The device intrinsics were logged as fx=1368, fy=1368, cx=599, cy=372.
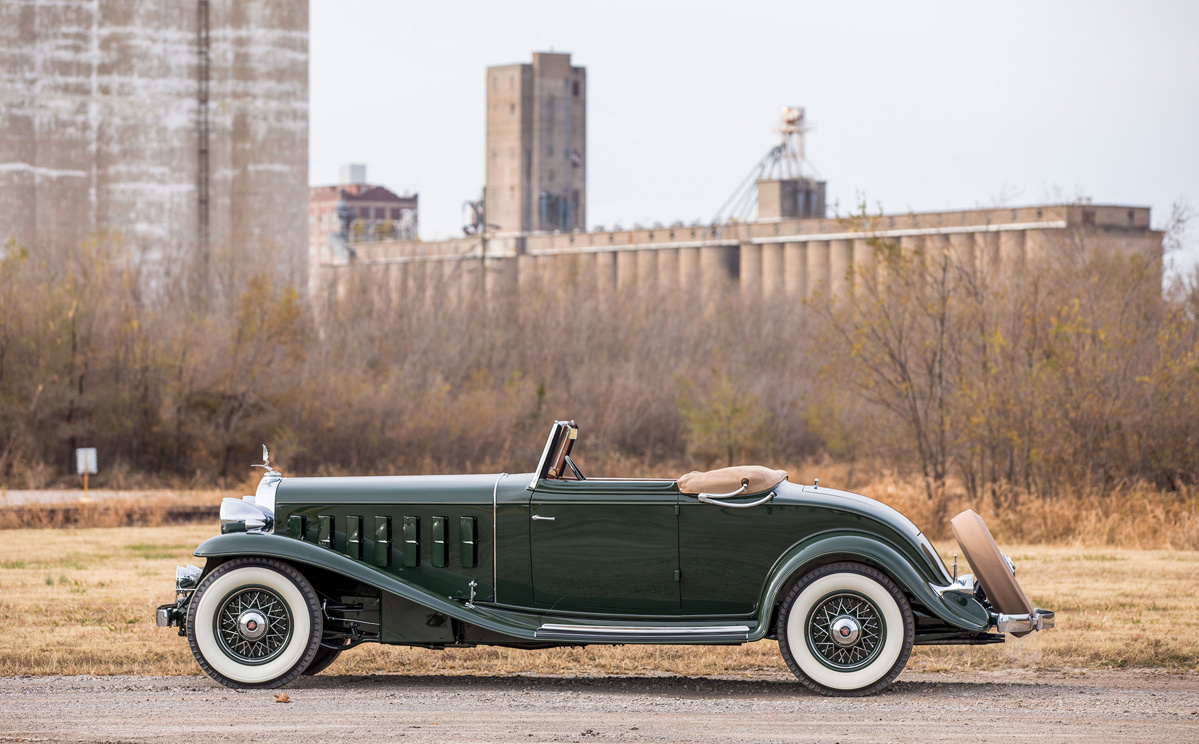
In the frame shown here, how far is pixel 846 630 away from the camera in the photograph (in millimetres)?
8008

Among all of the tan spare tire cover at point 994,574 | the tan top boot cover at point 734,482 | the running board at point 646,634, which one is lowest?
the running board at point 646,634

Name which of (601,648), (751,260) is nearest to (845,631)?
(601,648)

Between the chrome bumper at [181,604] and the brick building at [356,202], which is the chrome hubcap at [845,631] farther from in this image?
the brick building at [356,202]

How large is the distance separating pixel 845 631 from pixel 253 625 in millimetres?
3537

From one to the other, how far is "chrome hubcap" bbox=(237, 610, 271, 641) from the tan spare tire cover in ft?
14.1

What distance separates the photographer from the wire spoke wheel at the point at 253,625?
27.1 feet

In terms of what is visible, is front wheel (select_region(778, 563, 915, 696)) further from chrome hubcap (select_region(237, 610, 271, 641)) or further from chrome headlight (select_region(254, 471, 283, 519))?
chrome headlight (select_region(254, 471, 283, 519))

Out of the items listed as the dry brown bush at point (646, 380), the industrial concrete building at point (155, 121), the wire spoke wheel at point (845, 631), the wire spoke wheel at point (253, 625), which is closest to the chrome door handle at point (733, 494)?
the wire spoke wheel at point (845, 631)

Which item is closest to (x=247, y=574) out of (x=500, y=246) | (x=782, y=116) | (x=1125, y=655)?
(x=1125, y=655)

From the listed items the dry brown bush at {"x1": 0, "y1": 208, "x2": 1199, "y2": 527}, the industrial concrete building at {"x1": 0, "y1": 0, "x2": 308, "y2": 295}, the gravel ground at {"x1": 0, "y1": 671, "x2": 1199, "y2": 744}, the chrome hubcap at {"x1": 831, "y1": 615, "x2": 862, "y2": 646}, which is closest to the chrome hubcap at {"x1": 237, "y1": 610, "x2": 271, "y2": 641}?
the gravel ground at {"x1": 0, "y1": 671, "x2": 1199, "y2": 744}

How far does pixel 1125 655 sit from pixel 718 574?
329 cm

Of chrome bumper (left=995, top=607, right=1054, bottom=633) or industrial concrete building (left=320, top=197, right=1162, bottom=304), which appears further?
industrial concrete building (left=320, top=197, right=1162, bottom=304)

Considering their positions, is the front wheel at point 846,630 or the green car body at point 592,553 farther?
the green car body at point 592,553

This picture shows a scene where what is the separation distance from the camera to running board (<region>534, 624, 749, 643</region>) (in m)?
7.98
